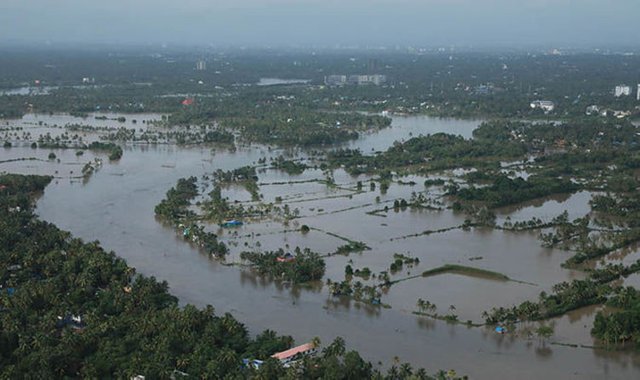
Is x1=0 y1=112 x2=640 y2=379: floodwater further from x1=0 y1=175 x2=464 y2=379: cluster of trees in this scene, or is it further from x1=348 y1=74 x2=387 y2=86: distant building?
x1=348 y1=74 x2=387 y2=86: distant building

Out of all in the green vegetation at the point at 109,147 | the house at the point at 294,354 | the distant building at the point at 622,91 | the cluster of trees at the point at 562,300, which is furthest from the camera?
the distant building at the point at 622,91

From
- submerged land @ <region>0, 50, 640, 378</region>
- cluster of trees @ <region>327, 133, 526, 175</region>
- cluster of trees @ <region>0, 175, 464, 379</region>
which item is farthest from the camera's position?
cluster of trees @ <region>327, 133, 526, 175</region>

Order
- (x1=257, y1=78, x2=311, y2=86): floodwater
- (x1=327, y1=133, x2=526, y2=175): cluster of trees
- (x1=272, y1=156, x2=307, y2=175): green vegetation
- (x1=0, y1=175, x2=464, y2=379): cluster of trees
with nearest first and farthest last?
(x1=0, y1=175, x2=464, y2=379): cluster of trees < (x1=272, y1=156, x2=307, y2=175): green vegetation < (x1=327, y1=133, x2=526, y2=175): cluster of trees < (x1=257, y1=78, x2=311, y2=86): floodwater

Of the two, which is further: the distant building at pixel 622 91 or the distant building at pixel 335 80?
the distant building at pixel 335 80

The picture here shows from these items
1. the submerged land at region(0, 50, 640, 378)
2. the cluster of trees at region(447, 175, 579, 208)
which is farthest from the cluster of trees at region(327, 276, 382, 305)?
the cluster of trees at region(447, 175, 579, 208)

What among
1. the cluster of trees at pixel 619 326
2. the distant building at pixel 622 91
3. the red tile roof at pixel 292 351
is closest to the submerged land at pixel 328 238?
the cluster of trees at pixel 619 326

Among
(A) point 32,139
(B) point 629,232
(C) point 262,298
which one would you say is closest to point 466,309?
(C) point 262,298

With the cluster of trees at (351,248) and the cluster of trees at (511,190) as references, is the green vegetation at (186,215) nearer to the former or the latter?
the cluster of trees at (351,248)
